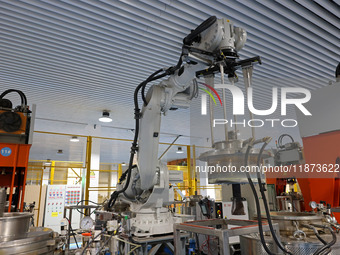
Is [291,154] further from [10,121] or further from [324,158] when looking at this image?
[10,121]

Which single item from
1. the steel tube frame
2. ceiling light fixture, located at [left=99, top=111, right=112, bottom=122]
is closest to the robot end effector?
the steel tube frame

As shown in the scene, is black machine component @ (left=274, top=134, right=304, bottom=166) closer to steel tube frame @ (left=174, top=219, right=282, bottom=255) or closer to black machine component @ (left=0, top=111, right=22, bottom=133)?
steel tube frame @ (left=174, top=219, right=282, bottom=255)

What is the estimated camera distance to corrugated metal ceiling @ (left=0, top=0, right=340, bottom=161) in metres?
2.75

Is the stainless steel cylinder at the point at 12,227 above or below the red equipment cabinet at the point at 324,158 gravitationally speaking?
below

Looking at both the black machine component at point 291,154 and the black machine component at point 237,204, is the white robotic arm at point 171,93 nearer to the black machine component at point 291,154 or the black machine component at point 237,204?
the black machine component at point 237,204

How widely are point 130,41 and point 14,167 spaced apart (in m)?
2.06

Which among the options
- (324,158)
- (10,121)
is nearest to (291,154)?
(324,158)

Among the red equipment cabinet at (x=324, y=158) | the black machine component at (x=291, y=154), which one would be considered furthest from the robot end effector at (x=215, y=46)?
the red equipment cabinet at (x=324, y=158)

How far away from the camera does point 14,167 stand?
2.70m

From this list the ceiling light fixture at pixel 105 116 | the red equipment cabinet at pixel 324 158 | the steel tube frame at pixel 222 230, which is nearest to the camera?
the steel tube frame at pixel 222 230

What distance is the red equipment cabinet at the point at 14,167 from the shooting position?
2.68m

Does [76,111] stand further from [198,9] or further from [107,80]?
[198,9]

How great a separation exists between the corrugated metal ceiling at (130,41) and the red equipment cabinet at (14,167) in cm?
145

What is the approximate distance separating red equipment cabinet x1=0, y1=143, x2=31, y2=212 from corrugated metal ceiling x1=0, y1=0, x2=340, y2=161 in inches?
56.9
